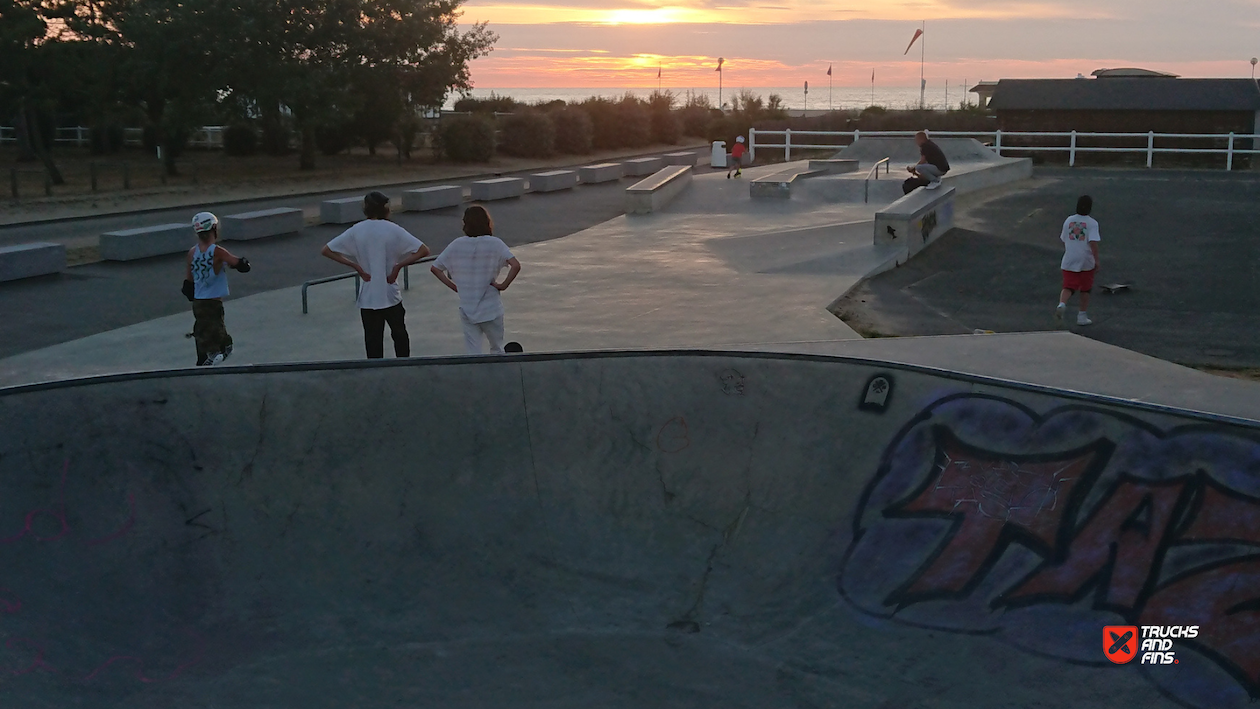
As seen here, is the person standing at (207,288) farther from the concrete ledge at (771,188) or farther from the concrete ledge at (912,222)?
the concrete ledge at (771,188)

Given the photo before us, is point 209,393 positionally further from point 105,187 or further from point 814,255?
point 105,187

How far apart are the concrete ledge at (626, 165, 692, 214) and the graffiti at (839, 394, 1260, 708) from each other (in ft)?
56.8

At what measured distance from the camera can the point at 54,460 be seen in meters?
5.61

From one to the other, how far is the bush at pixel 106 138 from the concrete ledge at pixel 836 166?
1324 inches

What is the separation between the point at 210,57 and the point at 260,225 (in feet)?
58.2

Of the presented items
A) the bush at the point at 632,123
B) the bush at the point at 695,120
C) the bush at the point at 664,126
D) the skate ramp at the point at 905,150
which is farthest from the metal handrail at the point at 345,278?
the bush at the point at 695,120

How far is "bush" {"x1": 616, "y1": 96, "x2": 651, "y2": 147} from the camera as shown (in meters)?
56.8

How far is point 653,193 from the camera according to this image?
2269 centimetres

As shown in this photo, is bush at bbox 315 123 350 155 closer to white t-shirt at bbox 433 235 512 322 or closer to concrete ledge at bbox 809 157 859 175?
concrete ledge at bbox 809 157 859 175

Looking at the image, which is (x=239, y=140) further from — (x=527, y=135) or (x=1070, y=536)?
(x=1070, y=536)

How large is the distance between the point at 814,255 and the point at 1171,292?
529 cm

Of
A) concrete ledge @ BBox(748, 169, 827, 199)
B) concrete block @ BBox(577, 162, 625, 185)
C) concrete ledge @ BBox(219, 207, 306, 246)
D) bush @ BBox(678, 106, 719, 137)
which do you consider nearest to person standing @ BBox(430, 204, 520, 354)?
concrete ledge @ BBox(219, 207, 306, 246)

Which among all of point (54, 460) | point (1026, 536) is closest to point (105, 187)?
point (54, 460)

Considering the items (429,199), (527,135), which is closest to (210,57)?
(429,199)
